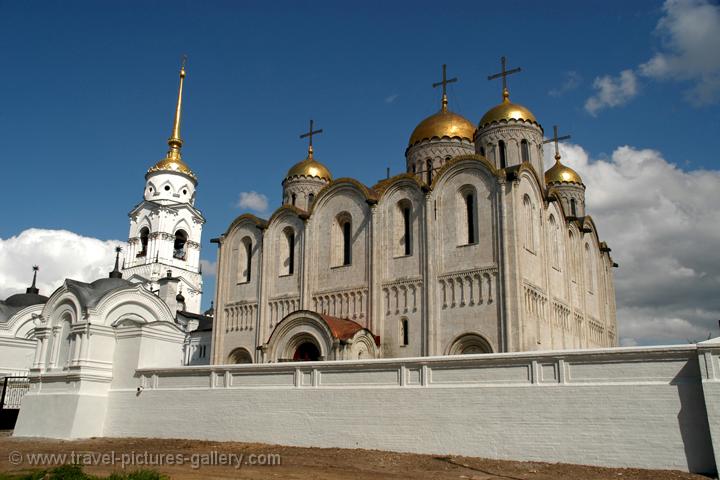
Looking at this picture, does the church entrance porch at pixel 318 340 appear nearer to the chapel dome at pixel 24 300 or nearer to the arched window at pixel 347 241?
the arched window at pixel 347 241

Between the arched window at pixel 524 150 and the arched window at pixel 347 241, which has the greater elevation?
the arched window at pixel 524 150

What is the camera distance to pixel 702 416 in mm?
11398

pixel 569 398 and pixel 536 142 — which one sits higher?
pixel 536 142

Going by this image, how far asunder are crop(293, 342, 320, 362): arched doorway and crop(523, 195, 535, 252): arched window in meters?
8.16

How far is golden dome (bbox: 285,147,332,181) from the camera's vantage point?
34.9 metres

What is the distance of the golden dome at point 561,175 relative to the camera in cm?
3562

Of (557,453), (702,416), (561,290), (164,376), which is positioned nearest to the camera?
(702,416)

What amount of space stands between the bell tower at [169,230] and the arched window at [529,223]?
32.8 metres

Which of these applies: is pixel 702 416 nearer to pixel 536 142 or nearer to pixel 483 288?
pixel 483 288

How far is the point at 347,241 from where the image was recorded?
2653cm

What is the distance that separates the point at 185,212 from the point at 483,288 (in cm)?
3581

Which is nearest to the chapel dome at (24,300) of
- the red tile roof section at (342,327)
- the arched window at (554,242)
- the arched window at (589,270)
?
the red tile roof section at (342,327)

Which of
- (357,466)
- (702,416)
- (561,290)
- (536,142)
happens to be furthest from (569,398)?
(536,142)

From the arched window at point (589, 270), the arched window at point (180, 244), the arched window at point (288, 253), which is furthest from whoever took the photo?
the arched window at point (180, 244)
